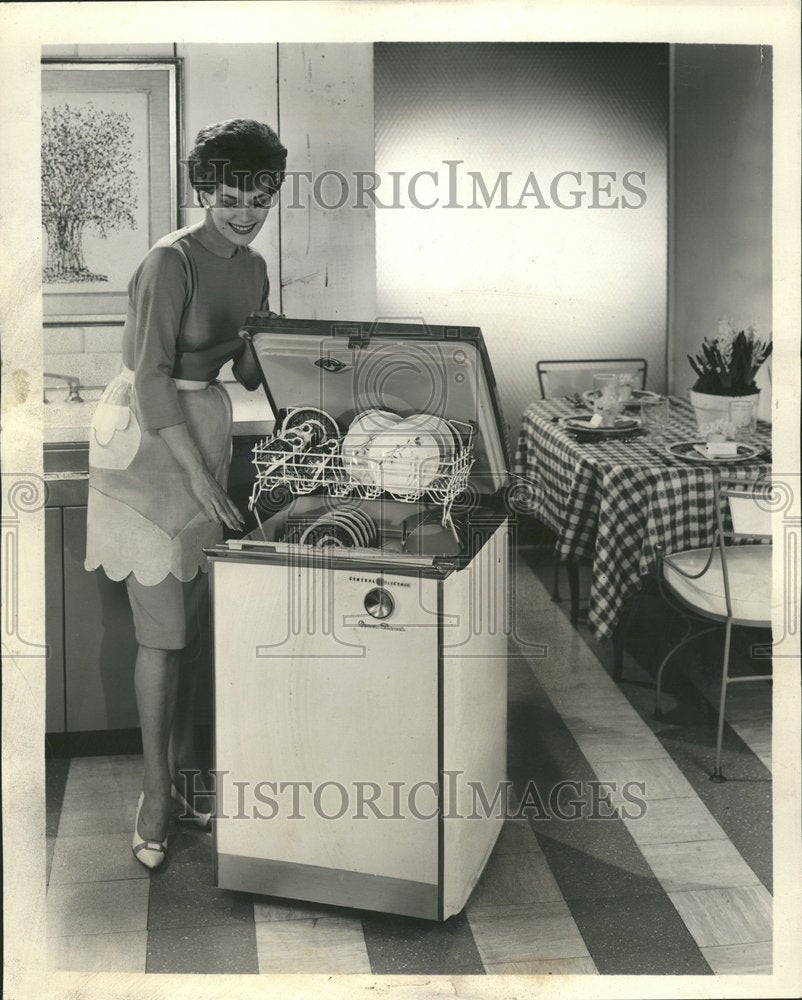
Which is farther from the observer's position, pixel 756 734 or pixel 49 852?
pixel 756 734

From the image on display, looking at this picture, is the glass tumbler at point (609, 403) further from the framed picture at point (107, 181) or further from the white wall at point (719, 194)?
the framed picture at point (107, 181)

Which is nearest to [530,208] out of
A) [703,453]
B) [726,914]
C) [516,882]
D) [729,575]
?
[703,453]

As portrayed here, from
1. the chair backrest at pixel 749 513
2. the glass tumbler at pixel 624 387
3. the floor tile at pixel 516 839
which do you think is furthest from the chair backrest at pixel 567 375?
the floor tile at pixel 516 839

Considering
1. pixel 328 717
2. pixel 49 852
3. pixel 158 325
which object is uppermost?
pixel 158 325

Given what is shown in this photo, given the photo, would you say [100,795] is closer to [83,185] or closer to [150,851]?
[150,851]

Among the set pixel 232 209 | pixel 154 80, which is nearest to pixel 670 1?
pixel 232 209

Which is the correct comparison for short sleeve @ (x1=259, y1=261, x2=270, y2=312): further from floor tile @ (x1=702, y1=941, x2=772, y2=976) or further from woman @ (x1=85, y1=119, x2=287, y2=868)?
floor tile @ (x1=702, y1=941, x2=772, y2=976)

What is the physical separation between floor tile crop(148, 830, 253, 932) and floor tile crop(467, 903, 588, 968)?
492 mm

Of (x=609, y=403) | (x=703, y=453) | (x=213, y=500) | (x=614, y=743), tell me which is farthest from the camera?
(x=609, y=403)

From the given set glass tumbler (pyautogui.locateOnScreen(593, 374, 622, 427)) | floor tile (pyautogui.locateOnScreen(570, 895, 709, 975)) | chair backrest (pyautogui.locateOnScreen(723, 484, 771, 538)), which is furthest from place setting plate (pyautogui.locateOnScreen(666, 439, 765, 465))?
floor tile (pyautogui.locateOnScreen(570, 895, 709, 975))

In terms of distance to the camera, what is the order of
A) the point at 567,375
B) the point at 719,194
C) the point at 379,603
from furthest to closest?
1. the point at 567,375
2. the point at 719,194
3. the point at 379,603

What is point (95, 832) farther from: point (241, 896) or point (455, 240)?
point (455, 240)

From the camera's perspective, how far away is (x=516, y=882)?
8.52 feet

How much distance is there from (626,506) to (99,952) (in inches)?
77.9
